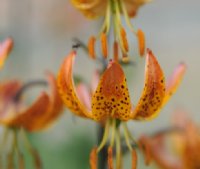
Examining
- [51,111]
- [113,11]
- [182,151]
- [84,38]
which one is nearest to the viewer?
[113,11]

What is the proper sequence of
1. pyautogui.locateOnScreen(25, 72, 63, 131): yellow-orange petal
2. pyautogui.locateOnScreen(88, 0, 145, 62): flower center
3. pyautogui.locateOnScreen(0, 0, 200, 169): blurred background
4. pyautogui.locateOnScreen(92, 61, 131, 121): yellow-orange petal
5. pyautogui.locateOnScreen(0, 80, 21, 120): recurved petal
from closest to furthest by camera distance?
pyautogui.locateOnScreen(92, 61, 131, 121): yellow-orange petal < pyautogui.locateOnScreen(88, 0, 145, 62): flower center < pyautogui.locateOnScreen(25, 72, 63, 131): yellow-orange petal < pyautogui.locateOnScreen(0, 80, 21, 120): recurved petal < pyautogui.locateOnScreen(0, 0, 200, 169): blurred background

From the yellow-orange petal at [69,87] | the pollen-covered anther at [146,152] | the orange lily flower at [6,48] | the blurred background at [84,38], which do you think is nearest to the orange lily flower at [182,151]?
the pollen-covered anther at [146,152]

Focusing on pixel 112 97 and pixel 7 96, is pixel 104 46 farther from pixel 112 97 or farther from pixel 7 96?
pixel 7 96

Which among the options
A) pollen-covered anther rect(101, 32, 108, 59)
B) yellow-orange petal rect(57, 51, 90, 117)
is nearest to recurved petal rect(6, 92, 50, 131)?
yellow-orange petal rect(57, 51, 90, 117)

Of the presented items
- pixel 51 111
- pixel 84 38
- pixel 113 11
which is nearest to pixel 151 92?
pixel 113 11

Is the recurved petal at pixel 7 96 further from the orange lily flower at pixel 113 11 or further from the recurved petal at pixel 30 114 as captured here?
the orange lily flower at pixel 113 11

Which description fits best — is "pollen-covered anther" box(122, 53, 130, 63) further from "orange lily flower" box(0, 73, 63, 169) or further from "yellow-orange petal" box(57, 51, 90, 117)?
"orange lily flower" box(0, 73, 63, 169)
